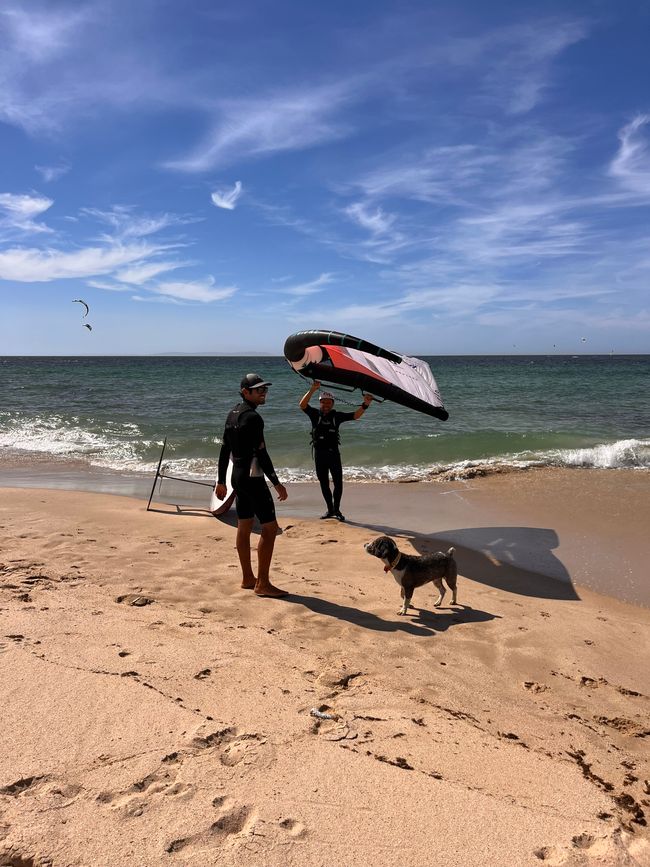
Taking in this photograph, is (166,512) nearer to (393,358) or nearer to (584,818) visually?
(393,358)

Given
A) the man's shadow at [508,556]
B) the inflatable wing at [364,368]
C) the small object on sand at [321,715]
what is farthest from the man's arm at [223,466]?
the man's shadow at [508,556]

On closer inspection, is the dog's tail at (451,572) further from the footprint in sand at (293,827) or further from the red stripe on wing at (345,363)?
the footprint in sand at (293,827)

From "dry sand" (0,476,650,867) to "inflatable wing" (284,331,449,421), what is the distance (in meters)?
2.27

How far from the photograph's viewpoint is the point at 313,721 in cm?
288

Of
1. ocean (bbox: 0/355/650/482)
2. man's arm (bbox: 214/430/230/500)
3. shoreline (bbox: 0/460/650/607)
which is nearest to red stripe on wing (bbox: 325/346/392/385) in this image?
shoreline (bbox: 0/460/650/607)

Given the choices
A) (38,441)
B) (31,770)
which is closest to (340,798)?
(31,770)

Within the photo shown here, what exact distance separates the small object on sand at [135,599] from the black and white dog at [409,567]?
1894 mm

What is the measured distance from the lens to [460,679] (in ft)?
11.7

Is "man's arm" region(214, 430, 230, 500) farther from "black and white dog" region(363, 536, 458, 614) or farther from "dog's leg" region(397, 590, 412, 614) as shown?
"dog's leg" region(397, 590, 412, 614)

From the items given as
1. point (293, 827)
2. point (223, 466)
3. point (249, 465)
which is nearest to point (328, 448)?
point (223, 466)

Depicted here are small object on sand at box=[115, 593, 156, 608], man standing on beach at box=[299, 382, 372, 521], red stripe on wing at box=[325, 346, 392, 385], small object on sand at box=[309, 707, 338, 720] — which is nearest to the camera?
small object on sand at box=[309, 707, 338, 720]

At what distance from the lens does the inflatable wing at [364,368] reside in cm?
672

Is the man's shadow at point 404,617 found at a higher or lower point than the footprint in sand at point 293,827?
lower

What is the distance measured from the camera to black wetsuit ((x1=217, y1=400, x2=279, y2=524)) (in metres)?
4.87
